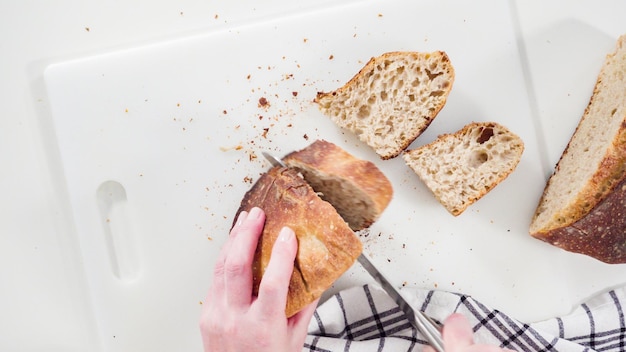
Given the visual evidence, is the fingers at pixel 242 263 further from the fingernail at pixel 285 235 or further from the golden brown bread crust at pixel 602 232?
the golden brown bread crust at pixel 602 232

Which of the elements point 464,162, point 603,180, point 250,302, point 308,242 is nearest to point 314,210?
point 308,242

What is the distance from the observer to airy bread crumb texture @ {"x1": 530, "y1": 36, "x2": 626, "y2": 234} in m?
1.94

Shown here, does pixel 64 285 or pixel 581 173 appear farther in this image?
pixel 64 285

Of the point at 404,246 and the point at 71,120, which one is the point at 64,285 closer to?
the point at 71,120

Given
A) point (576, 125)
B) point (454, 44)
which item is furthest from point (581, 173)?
point (454, 44)

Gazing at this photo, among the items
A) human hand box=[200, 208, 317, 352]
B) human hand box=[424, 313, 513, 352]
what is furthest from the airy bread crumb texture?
human hand box=[200, 208, 317, 352]

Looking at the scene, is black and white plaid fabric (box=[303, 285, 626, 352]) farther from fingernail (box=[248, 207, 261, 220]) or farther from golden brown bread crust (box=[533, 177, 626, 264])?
fingernail (box=[248, 207, 261, 220])

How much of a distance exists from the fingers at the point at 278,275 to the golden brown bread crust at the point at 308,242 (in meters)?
0.03

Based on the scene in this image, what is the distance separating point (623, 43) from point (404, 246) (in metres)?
1.08

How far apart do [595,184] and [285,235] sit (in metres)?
1.07

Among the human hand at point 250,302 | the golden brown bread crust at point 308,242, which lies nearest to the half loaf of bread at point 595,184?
the golden brown bread crust at point 308,242

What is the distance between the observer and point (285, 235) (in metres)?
1.68

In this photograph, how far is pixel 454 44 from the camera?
2.18 meters

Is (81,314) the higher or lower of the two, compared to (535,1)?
lower
